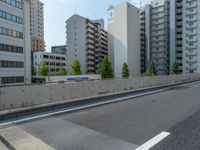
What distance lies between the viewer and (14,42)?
1642 inches

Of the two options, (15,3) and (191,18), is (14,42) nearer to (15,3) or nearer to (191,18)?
(15,3)

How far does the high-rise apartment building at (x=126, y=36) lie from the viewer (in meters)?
80.9

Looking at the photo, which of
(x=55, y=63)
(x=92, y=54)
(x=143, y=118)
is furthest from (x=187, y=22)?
(x=143, y=118)

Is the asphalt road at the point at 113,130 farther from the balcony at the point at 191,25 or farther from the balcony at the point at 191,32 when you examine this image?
the balcony at the point at 191,25

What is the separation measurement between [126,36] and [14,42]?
159 ft

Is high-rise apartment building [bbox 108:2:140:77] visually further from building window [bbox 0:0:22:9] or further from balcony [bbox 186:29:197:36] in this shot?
building window [bbox 0:0:22:9]

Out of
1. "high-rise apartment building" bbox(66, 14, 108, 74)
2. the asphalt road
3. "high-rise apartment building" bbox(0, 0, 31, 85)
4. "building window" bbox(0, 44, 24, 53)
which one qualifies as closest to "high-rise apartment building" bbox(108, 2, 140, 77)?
"high-rise apartment building" bbox(66, 14, 108, 74)

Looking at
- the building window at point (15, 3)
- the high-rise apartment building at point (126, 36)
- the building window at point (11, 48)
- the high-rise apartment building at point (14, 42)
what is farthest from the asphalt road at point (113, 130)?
the high-rise apartment building at point (126, 36)

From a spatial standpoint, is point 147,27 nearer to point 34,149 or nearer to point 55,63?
point 55,63

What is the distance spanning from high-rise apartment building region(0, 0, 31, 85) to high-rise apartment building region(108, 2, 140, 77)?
43787 mm

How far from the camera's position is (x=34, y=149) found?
455 centimetres

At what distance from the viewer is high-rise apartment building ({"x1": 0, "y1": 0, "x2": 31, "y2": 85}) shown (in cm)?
3862

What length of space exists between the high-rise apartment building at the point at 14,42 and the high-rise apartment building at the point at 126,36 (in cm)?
4379

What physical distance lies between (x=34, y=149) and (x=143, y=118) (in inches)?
166
